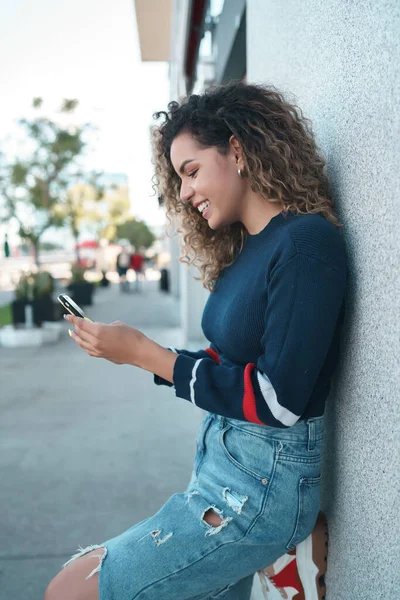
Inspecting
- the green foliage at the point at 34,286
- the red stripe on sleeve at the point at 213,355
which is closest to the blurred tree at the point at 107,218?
the green foliage at the point at 34,286

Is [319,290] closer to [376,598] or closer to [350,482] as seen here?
[350,482]

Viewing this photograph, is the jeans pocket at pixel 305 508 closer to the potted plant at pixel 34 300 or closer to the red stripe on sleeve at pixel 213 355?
the red stripe on sleeve at pixel 213 355

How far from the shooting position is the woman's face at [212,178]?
1706 mm

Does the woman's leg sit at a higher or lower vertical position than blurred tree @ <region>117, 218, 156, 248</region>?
higher

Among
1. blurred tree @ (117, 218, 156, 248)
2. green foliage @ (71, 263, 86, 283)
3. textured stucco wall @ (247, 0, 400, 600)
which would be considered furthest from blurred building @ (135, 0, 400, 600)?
blurred tree @ (117, 218, 156, 248)

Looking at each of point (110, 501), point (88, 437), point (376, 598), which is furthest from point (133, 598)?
point (88, 437)

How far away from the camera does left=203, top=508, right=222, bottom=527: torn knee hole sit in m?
1.49

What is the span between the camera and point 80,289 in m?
16.3

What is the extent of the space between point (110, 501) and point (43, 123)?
1626 cm

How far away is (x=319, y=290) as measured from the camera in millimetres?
1369

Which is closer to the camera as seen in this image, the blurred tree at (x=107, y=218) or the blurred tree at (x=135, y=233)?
the blurred tree at (x=135, y=233)

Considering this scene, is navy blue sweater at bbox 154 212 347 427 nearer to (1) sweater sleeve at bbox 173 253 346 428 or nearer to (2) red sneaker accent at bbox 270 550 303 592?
(1) sweater sleeve at bbox 173 253 346 428

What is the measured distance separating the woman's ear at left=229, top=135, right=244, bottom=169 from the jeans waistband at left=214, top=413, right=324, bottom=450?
729 mm

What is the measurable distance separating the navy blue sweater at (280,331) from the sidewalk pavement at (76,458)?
197 cm
